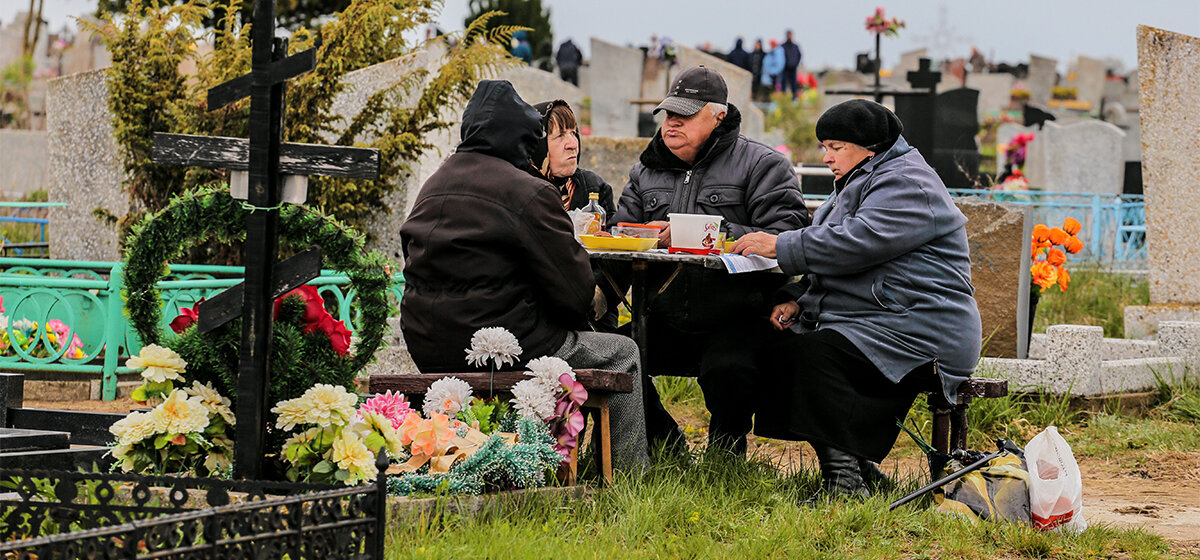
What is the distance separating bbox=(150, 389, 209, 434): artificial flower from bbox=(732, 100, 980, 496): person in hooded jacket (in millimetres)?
1957

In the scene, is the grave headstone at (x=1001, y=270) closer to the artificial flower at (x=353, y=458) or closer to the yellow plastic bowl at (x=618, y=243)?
the yellow plastic bowl at (x=618, y=243)

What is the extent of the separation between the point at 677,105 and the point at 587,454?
1.38 metres

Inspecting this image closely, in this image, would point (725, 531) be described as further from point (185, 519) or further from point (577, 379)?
point (185, 519)

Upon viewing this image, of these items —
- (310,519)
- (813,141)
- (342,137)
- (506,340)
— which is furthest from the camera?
(813,141)

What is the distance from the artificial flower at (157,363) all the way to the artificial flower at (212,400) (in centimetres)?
8

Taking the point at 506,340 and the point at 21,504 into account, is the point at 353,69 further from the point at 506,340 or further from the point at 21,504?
the point at 21,504

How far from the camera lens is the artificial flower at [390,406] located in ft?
13.3

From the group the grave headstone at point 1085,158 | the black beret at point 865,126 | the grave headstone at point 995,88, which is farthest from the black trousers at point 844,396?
the grave headstone at point 995,88

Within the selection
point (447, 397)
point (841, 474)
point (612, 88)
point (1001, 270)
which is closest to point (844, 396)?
point (841, 474)

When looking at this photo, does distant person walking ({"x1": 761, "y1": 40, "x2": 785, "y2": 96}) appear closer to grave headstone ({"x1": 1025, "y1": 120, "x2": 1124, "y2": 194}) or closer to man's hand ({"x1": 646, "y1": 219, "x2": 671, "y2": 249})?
grave headstone ({"x1": 1025, "y1": 120, "x2": 1124, "y2": 194})

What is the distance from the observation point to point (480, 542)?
3543 mm

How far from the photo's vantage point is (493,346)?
13.9 ft

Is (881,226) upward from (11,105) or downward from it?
downward

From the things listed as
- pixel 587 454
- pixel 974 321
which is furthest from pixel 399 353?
pixel 974 321
